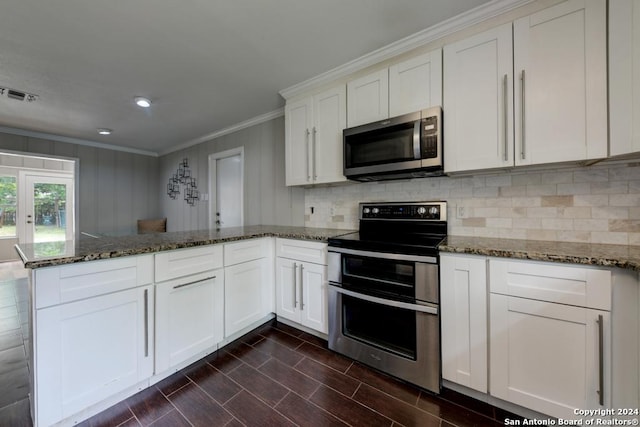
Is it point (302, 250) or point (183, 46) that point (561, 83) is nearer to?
point (302, 250)

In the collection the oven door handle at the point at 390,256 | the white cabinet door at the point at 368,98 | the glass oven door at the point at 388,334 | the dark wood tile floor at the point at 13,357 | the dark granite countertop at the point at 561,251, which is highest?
the white cabinet door at the point at 368,98

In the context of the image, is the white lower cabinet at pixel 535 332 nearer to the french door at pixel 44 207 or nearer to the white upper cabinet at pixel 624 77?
the white upper cabinet at pixel 624 77

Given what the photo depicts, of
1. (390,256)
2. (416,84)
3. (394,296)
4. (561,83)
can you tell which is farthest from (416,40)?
(394,296)

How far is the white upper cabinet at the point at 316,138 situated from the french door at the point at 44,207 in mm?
5899

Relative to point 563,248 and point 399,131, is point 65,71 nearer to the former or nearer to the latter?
point 399,131

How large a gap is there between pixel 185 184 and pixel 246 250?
129 inches

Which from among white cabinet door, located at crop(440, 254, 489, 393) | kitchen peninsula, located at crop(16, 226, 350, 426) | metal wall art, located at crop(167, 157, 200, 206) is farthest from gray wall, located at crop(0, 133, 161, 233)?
white cabinet door, located at crop(440, 254, 489, 393)

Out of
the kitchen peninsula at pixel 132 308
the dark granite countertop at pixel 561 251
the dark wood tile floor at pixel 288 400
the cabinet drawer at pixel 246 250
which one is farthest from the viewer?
the cabinet drawer at pixel 246 250

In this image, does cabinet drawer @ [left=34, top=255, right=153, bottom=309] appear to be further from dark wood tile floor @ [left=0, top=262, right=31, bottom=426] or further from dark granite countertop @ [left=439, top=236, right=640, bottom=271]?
dark granite countertop @ [left=439, top=236, right=640, bottom=271]

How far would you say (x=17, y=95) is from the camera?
2.60 metres

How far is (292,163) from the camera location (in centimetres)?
258

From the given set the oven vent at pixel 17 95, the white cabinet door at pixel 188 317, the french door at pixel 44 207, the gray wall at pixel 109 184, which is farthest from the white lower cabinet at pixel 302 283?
the french door at pixel 44 207

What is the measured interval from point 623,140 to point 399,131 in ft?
3.69

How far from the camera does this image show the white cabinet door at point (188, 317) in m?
1.61
